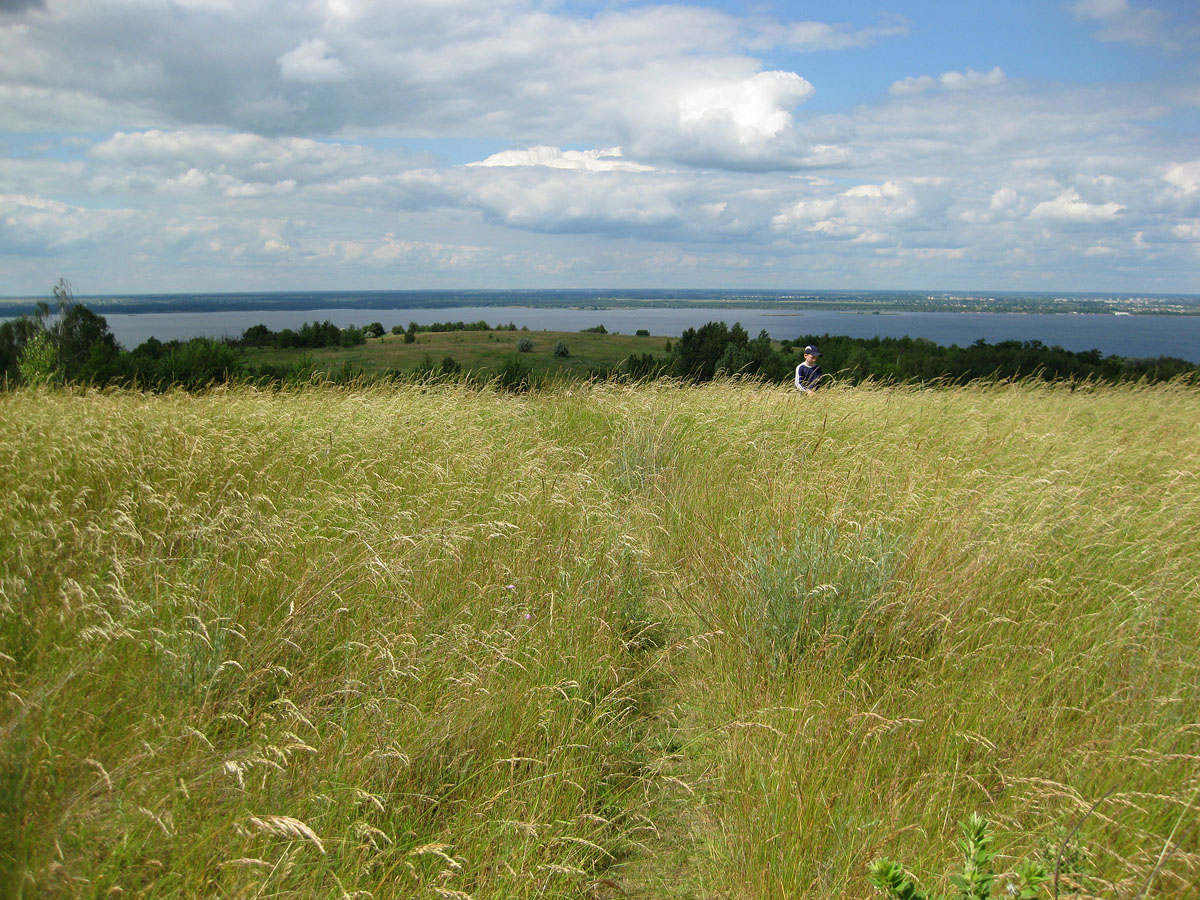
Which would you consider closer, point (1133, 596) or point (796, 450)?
point (1133, 596)

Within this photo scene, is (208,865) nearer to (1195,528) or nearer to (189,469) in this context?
(189,469)

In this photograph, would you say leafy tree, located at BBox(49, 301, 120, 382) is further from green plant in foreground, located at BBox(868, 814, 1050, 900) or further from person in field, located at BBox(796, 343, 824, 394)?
green plant in foreground, located at BBox(868, 814, 1050, 900)

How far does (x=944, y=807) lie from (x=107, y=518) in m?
4.93

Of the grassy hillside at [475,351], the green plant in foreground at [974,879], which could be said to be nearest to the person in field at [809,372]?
the green plant in foreground at [974,879]

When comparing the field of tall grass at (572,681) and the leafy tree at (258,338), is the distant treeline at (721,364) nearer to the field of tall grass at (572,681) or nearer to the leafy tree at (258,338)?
the leafy tree at (258,338)

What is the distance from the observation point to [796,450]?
6.91 meters

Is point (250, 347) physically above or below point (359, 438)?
above

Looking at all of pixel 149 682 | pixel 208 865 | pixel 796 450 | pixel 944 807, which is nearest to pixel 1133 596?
pixel 944 807

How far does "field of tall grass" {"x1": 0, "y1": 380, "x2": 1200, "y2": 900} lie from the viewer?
2.19 metres

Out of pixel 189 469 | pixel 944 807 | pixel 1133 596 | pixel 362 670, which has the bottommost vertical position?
pixel 944 807

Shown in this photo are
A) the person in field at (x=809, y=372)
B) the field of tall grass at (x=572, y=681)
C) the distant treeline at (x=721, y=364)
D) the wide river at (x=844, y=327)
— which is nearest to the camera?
the field of tall grass at (x=572, y=681)

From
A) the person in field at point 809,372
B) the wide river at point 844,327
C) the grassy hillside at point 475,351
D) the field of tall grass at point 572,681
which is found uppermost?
the wide river at point 844,327

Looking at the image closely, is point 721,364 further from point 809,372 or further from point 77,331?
point 77,331

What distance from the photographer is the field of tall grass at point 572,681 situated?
219 cm
